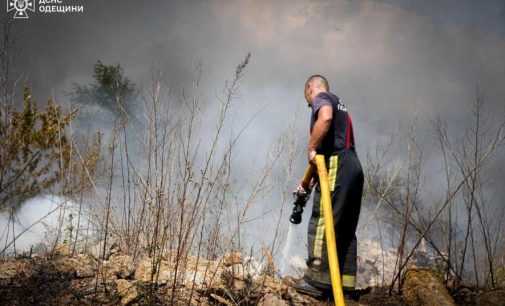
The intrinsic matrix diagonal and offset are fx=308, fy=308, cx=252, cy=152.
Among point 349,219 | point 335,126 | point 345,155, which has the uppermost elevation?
point 335,126

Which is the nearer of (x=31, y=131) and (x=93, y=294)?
(x=93, y=294)

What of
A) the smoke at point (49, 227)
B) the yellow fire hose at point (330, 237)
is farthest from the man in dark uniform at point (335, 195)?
the smoke at point (49, 227)

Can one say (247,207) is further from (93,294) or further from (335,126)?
(93,294)

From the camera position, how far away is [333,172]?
2.45 m

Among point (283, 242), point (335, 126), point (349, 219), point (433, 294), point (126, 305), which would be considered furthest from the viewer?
point (283, 242)

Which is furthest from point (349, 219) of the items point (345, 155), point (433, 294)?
point (433, 294)

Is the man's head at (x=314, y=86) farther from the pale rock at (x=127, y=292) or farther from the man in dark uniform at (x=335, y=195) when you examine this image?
the pale rock at (x=127, y=292)

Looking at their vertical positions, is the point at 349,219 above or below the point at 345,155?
below

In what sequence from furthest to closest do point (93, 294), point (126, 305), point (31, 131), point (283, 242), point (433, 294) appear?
1. point (31, 131)
2. point (283, 242)
3. point (433, 294)
4. point (93, 294)
5. point (126, 305)

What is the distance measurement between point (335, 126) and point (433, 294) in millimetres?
1806

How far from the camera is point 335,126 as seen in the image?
8.55ft

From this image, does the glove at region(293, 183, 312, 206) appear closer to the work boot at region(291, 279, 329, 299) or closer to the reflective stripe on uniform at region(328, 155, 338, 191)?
the reflective stripe on uniform at region(328, 155, 338, 191)

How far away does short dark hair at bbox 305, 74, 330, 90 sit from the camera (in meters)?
2.85

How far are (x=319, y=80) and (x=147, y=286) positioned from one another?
7.28 feet
